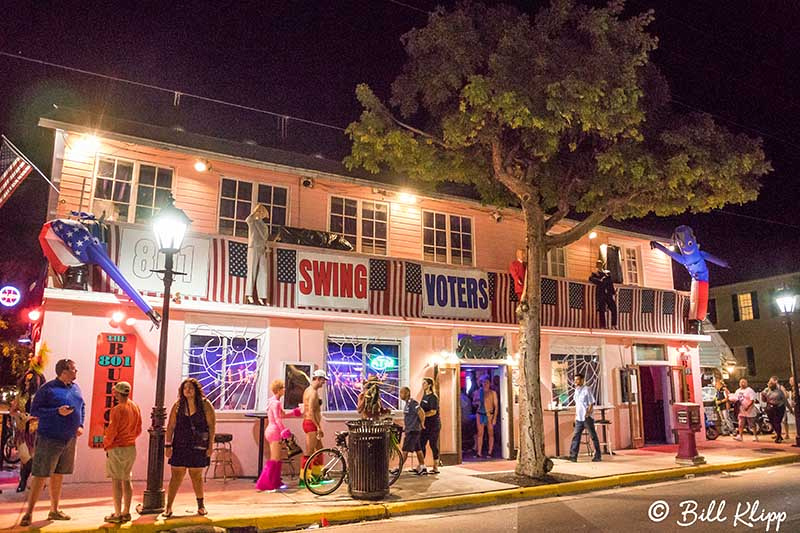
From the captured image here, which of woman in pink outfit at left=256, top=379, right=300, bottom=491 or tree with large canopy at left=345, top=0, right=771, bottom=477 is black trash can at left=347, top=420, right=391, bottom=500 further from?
tree with large canopy at left=345, top=0, right=771, bottom=477

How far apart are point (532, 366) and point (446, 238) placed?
5.12 m

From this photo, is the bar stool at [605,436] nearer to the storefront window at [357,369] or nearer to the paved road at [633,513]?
the paved road at [633,513]

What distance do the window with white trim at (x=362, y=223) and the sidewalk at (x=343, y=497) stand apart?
5.41 m

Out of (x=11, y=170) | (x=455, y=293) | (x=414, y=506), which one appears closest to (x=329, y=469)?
(x=414, y=506)

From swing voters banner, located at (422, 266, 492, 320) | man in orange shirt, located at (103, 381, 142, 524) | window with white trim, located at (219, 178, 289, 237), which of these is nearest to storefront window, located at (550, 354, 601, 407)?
swing voters banner, located at (422, 266, 492, 320)

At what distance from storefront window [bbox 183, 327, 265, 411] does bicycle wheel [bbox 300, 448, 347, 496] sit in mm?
2415

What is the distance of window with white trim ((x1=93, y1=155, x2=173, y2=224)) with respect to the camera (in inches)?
469

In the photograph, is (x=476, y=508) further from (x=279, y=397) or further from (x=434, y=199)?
(x=434, y=199)

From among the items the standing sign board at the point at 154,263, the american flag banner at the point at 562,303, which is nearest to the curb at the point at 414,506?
the standing sign board at the point at 154,263

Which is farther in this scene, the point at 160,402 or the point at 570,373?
the point at 570,373

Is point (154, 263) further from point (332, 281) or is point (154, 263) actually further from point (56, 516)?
point (56, 516)

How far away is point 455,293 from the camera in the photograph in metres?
14.5

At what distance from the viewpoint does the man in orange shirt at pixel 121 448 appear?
306 inches

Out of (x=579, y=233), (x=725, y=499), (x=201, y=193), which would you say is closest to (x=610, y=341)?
(x=579, y=233)
